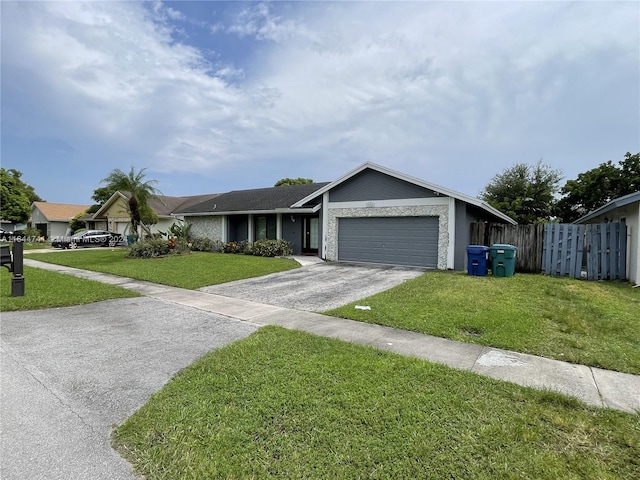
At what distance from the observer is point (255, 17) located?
1112 centimetres

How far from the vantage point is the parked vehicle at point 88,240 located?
27.0m

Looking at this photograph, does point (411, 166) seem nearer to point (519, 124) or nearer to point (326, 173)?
point (519, 124)

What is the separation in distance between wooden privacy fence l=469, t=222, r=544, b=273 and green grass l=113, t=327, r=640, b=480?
10.4 m

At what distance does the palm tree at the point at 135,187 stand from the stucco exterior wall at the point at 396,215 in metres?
11.5

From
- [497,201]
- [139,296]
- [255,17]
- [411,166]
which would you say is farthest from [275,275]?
[497,201]

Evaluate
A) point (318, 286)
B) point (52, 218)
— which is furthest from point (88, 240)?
point (318, 286)

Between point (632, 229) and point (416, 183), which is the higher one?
point (416, 183)

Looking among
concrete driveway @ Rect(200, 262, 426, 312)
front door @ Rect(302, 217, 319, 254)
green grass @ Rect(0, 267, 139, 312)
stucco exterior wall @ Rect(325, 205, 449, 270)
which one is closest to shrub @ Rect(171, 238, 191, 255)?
front door @ Rect(302, 217, 319, 254)

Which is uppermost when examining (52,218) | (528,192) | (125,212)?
(528,192)

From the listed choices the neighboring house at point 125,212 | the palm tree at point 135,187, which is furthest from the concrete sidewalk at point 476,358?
the neighboring house at point 125,212

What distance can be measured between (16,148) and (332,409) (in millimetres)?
34420

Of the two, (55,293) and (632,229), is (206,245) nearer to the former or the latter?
(55,293)

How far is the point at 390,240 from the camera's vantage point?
1462 centimetres

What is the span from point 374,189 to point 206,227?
45.6 ft
